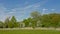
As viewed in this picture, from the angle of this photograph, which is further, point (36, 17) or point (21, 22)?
point (21, 22)

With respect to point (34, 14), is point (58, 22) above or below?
below

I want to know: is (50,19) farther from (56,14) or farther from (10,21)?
(10,21)

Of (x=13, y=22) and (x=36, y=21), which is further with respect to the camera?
(x=36, y=21)

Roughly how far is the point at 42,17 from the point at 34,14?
11.1 feet

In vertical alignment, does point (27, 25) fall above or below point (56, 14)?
below

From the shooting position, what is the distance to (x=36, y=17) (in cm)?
5969

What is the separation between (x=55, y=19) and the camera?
55.4 m

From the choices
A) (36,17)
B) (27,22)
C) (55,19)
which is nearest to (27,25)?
(27,22)

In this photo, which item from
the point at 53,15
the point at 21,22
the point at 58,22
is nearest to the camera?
the point at 58,22

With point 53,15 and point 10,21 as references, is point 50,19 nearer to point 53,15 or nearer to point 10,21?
point 53,15

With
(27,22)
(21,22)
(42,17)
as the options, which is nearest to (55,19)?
(42,17)

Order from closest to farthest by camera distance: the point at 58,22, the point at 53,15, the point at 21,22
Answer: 1. the point at 58,22
2. the point at 53,15
3. the point at 21,22

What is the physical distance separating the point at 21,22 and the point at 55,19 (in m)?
15.8

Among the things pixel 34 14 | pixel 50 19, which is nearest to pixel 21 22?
pixel 34 14
